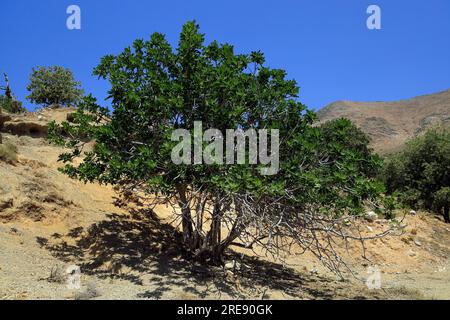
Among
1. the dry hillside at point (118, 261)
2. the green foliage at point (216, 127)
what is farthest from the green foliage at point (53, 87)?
the green foliage at point (216, 127)

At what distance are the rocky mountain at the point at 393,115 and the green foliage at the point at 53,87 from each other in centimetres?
4669

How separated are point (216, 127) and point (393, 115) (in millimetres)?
77162

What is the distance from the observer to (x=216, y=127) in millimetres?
8352

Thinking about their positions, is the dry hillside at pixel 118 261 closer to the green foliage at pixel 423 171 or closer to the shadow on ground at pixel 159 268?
the shadow on ground at pixel 159 268

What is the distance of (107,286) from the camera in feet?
25.2

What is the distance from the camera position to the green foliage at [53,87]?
3047 centimetres

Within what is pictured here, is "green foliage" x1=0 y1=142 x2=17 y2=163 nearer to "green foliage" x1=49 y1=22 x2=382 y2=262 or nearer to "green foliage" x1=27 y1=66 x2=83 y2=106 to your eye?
"green foliage" x1=49 y1=22 x2=382 y2=262

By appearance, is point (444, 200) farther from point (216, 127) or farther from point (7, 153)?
point (7, 153)

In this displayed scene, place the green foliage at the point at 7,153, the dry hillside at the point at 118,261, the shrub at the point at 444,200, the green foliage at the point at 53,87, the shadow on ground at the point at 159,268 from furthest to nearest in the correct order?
the green foliage at the point at 53,87
the shrub at the point at 444,200
the green foliage at the point at 7,153
the shadow on ground at the point at 159,268
the dry hillside at the point at 118,261

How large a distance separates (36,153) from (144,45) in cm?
694

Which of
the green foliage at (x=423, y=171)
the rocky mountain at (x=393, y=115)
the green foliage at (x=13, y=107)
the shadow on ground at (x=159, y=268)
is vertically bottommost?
the shadow on ground at (x=159, y=268)

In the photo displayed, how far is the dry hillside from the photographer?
7.70m

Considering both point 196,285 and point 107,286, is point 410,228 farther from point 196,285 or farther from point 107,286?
point 107,286

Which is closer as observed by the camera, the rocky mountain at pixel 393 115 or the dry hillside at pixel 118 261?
the dry hillside at pixel 118 261
